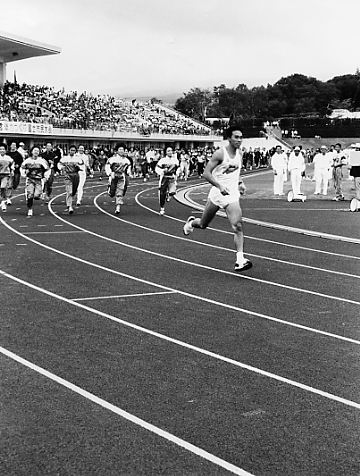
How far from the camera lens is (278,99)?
14500 centimetres

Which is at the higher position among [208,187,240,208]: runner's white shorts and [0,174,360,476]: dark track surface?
[208,187,240,208]: runner's white shorts

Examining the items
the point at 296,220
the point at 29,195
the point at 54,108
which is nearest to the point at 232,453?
the point at 296,220

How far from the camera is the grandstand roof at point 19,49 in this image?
2514 inches

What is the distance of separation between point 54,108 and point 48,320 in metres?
58.5

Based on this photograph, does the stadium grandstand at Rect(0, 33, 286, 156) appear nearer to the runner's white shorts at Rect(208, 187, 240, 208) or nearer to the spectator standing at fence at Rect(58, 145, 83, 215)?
the spectator standing at fence at Rect(58, 145, 83, 215)

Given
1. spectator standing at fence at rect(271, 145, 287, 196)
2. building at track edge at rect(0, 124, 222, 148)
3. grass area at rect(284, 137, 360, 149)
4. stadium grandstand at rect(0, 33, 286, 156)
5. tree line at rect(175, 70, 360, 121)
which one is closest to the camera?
spectator standing at fence at rect(271, 145, 287, 196)

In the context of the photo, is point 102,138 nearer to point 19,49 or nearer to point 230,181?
point 19,49

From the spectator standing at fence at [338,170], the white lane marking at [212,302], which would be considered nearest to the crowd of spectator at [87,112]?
the spectator standing at fence at [338,170]

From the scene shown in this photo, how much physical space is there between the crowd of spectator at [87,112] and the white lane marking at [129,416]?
47.3m

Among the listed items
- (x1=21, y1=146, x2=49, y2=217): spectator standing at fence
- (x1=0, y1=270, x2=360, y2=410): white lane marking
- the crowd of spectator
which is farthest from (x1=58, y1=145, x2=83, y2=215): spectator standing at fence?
the crowd of spectator

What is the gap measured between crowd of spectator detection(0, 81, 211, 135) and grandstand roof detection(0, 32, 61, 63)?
3224 millimetres

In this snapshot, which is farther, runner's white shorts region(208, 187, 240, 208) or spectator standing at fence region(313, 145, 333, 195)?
spectator standing at fence region(313, 145, 333, 195)

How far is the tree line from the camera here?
128m

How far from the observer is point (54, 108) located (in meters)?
63.8
